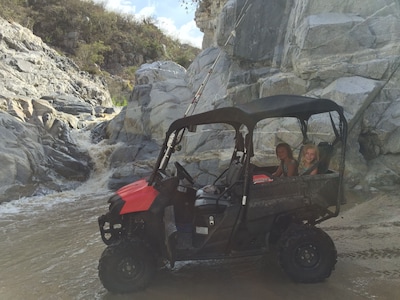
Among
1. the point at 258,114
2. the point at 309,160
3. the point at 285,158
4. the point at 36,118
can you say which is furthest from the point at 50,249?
the point at 36,118

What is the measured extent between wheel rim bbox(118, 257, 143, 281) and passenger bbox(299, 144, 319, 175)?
188 cm

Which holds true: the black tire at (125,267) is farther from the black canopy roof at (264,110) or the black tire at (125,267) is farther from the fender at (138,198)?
the black canopy roof at (264,110)

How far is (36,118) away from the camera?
11977mm

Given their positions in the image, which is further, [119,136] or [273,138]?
[119,136]

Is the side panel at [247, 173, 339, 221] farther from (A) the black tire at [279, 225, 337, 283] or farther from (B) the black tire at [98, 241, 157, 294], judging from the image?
(B) the black tire at [98, 241, 157, 294]

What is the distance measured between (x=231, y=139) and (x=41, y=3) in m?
23.8

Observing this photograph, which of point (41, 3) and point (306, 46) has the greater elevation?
point (41, 3)

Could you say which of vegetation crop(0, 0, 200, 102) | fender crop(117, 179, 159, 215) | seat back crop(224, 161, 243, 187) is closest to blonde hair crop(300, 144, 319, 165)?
seat back crop(224, 161, 243, 187)

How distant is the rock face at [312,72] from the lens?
26.6ft

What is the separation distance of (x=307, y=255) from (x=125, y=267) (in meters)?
1.71

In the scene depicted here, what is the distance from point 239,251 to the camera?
148 inches

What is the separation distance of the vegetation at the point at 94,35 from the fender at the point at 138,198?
2037cm

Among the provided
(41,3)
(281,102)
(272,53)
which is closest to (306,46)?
(272,53)

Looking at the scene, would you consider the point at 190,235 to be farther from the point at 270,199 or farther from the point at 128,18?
the point at 128,18
